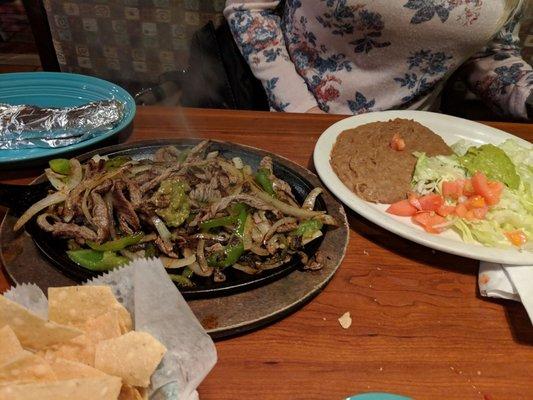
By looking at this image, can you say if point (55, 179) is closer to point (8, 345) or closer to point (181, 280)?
point (181, 280)

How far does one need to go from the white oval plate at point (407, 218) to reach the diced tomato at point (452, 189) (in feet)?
0.62

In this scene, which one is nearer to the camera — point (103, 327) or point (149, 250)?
point (103, 327)

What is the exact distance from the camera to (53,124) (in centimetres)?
160

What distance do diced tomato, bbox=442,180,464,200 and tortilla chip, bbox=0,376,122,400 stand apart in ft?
4.07

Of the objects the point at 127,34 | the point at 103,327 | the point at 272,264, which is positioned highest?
the point at 103,327

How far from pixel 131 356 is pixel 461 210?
3.74 feet

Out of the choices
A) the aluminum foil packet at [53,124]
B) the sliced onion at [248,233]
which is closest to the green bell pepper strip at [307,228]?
the sliced onion at [248,233]

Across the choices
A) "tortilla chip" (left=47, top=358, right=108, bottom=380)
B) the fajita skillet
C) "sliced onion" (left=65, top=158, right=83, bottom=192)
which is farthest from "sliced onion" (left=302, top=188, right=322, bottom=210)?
"tortilla chip" (left=47, top=358, right=108, bottom=380)

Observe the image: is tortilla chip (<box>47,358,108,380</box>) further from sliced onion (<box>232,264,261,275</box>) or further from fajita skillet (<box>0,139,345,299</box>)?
sliced onion (<box>232,264,261,275</box>)

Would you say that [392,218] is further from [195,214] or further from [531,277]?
[195,214]

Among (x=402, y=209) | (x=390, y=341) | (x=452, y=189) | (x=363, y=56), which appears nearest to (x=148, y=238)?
(x=390, y=341)

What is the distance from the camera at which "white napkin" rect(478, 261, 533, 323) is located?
3.81ft

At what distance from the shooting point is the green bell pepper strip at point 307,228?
4.05 feet

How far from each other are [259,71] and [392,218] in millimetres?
1163
